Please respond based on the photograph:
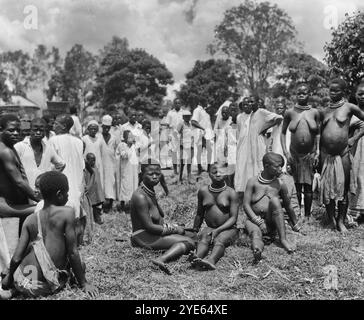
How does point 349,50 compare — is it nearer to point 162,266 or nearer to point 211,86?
point 162,266

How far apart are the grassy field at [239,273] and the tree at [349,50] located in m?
4.07

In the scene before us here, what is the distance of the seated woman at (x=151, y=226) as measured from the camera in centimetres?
483

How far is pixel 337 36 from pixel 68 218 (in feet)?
23.7

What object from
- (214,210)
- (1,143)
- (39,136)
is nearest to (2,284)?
(1,143)

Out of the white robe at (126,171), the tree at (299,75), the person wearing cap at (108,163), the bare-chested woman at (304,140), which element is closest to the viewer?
the bare-chested woman at (304,140)

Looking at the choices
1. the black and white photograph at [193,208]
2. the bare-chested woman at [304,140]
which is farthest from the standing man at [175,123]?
the bare-chested woman at [304,140]

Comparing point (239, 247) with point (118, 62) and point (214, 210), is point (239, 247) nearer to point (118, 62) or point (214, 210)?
point (214, 210)

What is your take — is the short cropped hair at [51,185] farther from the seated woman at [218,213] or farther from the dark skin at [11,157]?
the seated woman at [218,213]

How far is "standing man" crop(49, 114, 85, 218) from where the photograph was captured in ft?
18.8

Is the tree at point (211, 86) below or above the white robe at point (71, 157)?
above

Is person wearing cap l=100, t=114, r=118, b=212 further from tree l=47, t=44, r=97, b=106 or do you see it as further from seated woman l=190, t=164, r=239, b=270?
tree l=47, t=44, r=97, b=106

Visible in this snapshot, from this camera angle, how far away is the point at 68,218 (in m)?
3.71

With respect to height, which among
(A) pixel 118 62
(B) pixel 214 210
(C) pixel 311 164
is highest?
(A) pixel 118 62

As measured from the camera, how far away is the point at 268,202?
5.25 m
